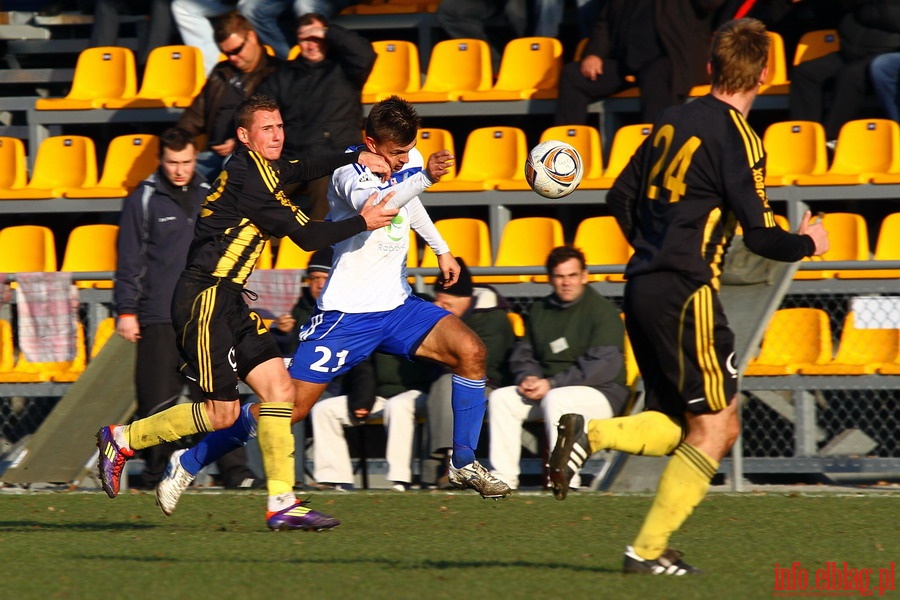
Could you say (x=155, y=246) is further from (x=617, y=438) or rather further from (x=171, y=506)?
(x=617, y=438)

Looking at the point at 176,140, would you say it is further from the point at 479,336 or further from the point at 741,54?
the point at 741,54

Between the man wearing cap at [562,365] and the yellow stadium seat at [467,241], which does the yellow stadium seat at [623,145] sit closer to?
the yellow stadium seat at [467,241]

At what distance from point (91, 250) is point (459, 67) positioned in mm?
3397

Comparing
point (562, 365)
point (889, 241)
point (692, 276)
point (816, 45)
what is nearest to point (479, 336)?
point (562, 365)

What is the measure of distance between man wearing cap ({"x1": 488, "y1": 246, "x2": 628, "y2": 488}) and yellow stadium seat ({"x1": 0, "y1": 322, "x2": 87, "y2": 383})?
2906 mm

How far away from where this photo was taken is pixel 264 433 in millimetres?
5992

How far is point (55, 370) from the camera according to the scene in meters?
9.19

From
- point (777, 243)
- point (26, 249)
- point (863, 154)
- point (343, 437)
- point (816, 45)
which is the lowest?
point (343, 437)

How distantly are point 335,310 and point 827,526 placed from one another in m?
2.55

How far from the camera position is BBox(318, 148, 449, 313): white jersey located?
6.58 meters

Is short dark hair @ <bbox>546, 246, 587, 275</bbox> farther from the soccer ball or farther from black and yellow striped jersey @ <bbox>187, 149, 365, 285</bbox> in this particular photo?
black and yellow striped jersey @ <bbox>187, 149, 365, 285</bbox>

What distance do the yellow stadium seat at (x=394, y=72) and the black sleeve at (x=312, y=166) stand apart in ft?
15.7

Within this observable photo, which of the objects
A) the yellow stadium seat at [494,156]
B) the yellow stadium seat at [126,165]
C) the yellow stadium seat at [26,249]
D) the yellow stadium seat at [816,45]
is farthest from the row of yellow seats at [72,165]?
the yellow stadium seat at [816,45]

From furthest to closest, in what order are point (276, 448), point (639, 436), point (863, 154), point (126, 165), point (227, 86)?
point (126, 165) < point (227, 86) < point (863, 154) < point (276, 448) < point (639, 436)
